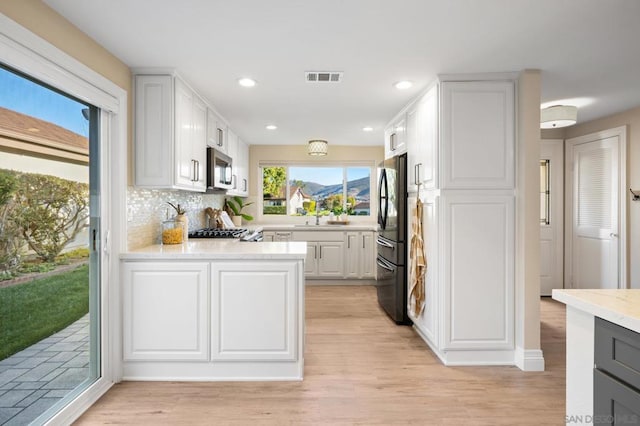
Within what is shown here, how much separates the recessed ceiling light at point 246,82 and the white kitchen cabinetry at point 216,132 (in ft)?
2.38

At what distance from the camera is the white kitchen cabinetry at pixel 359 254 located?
18.8 ft

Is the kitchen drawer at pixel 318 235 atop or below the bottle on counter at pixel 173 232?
below

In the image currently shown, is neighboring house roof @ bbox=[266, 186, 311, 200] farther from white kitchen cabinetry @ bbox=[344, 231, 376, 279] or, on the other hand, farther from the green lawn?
the green lawn

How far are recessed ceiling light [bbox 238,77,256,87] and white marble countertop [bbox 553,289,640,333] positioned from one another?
2547 millimetres

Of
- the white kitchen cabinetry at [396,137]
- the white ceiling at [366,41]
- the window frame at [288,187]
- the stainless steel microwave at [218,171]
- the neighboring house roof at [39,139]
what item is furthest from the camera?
the window frame at [288,187]

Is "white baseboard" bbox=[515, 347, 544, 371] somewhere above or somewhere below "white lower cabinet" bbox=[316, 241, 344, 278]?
below

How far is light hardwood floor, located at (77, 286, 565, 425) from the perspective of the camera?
7.15ft

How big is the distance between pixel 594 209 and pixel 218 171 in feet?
14.4

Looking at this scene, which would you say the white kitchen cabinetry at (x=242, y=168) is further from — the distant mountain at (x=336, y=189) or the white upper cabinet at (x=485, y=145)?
the white upper cabinet at (x=485, y=145)

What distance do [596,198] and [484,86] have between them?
2.72m

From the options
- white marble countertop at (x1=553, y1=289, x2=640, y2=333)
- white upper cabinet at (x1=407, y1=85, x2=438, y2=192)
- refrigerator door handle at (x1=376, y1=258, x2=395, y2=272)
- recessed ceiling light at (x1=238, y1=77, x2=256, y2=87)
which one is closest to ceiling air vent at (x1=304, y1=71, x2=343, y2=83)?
recessed ceiling light at (x1=238, y1=77, x2=256, y2=87)

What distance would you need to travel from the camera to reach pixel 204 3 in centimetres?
191

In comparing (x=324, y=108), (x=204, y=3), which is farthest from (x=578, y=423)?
(x=324, y=108)

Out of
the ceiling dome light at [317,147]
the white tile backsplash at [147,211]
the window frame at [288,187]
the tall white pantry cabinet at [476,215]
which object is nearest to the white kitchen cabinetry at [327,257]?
the window frame at [288,187]
